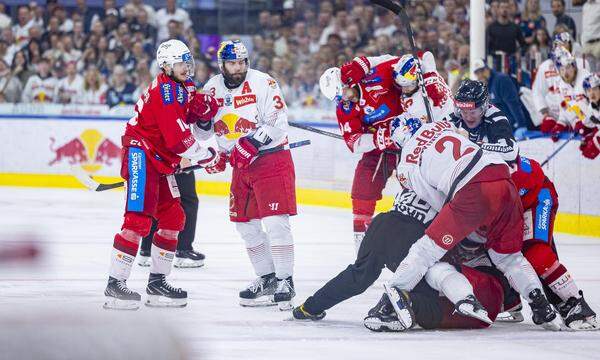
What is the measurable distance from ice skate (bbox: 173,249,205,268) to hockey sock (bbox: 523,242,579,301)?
2.82 m

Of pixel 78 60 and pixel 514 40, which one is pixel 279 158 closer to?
pixel 514 40

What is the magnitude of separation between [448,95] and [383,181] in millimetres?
610

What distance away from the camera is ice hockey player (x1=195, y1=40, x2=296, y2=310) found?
5.73 m

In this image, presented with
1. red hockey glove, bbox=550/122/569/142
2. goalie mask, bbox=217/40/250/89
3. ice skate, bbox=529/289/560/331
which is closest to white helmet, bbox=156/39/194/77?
goalie mask, bbox=217/40/250/89

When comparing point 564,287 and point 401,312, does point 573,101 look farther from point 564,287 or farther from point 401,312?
Answer: point 401,312

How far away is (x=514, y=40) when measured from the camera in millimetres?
11094

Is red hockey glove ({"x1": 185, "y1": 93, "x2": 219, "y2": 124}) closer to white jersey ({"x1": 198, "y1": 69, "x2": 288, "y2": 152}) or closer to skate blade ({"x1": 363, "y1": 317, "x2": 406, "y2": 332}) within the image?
white jersey ({"x1": 198, "y1": 69, "x2": 288, "y2": 152})

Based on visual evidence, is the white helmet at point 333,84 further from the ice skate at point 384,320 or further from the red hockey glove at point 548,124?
the red hockey glove at point 548,124

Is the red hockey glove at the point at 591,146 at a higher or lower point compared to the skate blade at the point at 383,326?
higher

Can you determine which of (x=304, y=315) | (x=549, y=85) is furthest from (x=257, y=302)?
(x=549, y=85)

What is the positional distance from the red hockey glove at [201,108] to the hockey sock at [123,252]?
0.66 metres

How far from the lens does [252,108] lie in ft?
19.1

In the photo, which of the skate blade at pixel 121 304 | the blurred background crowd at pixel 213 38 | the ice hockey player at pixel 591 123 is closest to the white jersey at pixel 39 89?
the blurred background crowd at pixel 213 38

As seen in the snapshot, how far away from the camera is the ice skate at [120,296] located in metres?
5.45
